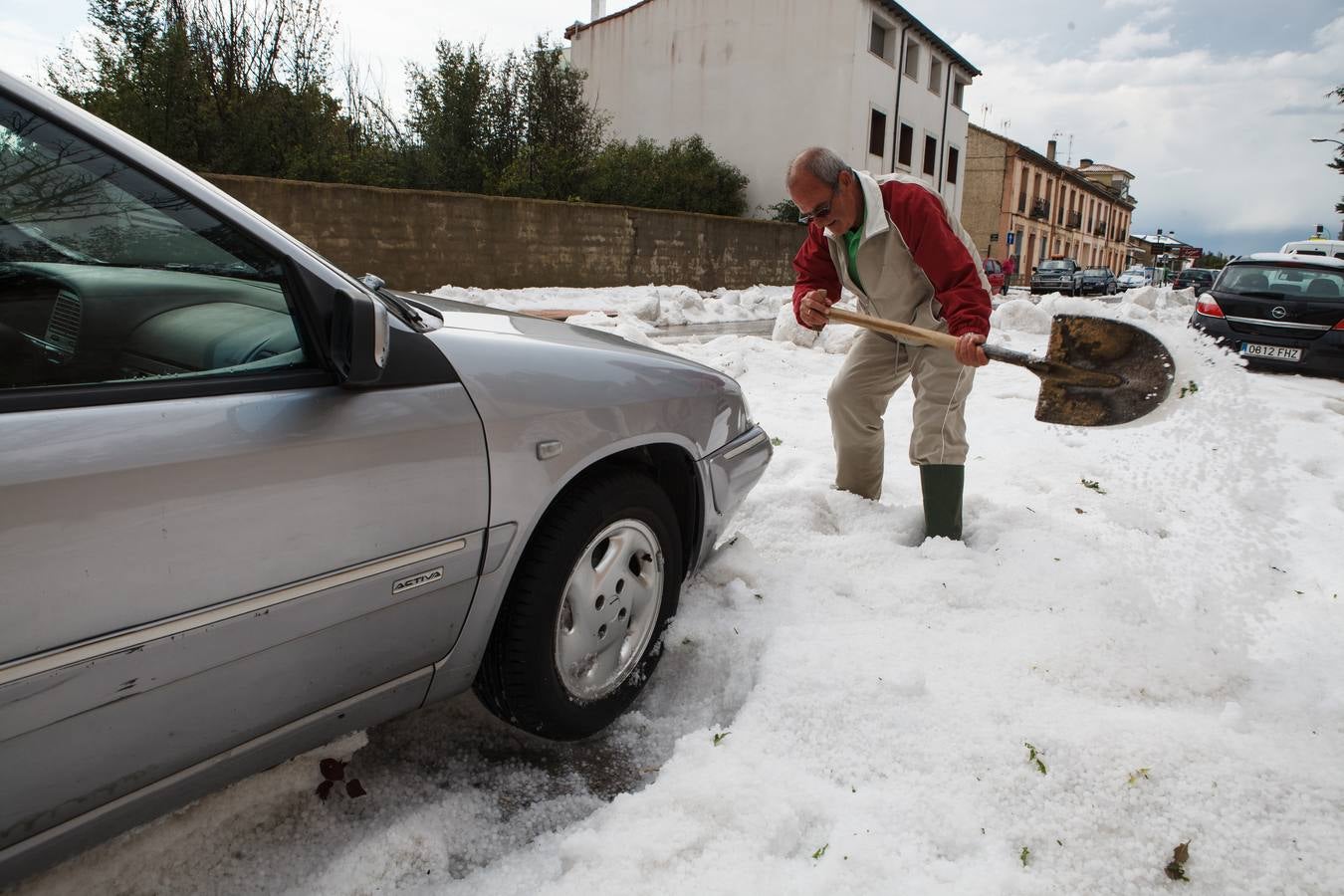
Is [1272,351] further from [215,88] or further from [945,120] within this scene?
[945,120]

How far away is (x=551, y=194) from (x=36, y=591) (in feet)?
62.3

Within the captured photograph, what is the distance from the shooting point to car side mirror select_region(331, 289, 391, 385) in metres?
1.48

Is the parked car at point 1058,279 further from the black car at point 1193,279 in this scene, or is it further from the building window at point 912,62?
the building window at point 912,62

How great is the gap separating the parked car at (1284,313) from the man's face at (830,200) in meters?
7.36

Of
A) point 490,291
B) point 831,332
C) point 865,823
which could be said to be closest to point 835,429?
point 865,823

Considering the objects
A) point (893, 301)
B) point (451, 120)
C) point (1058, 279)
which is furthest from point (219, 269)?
point (1058, 279)

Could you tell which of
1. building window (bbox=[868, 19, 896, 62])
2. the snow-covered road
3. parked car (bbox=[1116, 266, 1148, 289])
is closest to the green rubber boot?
the snow-covered road

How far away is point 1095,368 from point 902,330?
0.72 m

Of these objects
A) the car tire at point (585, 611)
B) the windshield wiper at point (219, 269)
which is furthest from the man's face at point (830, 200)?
the windshield wiper at point (219, 269)

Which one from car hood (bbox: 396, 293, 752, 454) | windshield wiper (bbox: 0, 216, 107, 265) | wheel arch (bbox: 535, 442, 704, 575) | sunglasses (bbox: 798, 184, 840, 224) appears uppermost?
sunglasses (bbox: 798, 184, 840, 224)

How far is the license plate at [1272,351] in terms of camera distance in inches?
359

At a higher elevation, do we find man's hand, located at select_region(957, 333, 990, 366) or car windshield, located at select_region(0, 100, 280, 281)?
car windshield, located at select_region(0, 100, 280, 281)

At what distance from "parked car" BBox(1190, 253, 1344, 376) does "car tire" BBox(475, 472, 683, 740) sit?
8.68 m

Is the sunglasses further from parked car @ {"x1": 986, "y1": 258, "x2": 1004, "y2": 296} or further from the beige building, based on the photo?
the beige building
